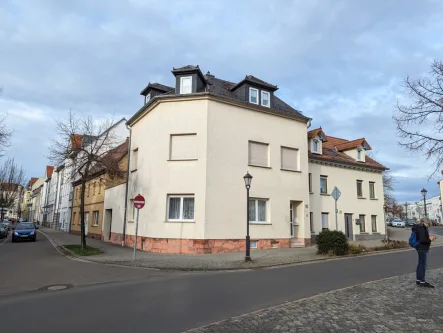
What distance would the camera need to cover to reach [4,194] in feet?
161

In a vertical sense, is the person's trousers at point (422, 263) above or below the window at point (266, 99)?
below

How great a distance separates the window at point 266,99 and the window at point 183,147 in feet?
17.2

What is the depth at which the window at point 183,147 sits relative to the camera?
1795cm

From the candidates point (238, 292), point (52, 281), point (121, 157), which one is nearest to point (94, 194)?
point (121, 157)

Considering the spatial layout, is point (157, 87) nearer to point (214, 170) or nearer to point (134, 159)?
point (134, 159)

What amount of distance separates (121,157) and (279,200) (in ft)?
38.8

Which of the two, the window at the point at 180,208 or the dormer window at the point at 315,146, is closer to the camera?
the window at the point at 180,208

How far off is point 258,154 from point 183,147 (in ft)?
14.5

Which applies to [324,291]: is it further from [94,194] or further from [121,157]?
[94,194]

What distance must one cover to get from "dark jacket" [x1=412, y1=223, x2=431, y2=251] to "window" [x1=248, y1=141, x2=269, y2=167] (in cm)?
1094

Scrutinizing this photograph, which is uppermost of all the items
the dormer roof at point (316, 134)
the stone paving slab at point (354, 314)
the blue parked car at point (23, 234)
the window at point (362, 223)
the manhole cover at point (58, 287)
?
the dormer roof at point (316, 134)

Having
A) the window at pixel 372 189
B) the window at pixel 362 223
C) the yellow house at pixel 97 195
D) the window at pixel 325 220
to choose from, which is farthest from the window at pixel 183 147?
the window at pixel 372 189

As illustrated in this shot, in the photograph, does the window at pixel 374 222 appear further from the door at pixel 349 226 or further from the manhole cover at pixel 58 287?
the manhole cover at pixel 58 287

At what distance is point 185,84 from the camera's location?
1892 centimetres
